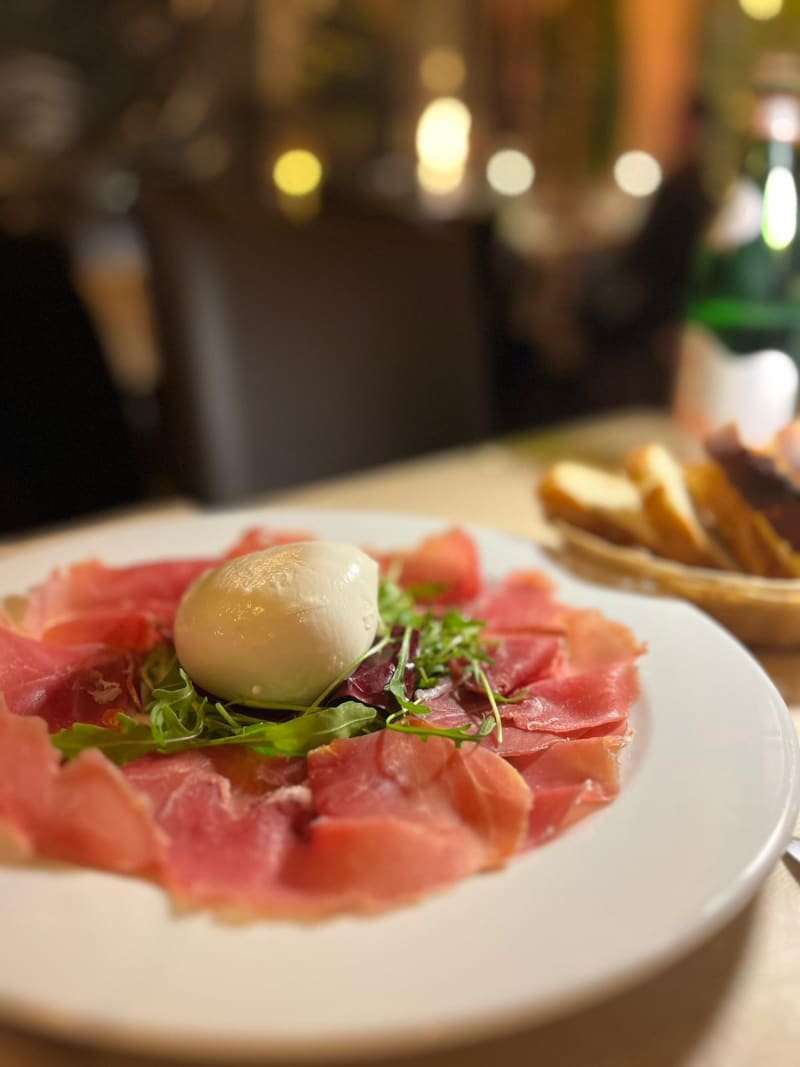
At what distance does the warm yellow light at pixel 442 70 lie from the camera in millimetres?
4730

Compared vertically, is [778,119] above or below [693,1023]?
above

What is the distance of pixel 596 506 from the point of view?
1.14 m

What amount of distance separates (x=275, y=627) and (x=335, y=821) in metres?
0.22

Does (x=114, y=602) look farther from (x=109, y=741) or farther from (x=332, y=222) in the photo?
(x=332, y=222)

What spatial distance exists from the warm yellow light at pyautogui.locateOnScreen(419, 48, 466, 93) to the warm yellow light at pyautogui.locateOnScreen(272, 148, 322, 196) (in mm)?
737

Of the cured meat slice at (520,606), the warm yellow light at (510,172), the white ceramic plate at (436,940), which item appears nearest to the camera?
the white ceramic plate at (436,940)

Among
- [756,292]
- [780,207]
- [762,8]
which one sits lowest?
[756,292]

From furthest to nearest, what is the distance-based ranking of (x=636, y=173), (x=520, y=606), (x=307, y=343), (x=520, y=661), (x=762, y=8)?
(x=636, y=173), (x=762, y=8), (x=307, y=343), (x=520, y=606), (x=520, y=661)

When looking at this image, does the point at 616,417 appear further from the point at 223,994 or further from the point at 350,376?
the point at 223,994

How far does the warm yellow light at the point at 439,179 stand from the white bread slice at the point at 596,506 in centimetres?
423

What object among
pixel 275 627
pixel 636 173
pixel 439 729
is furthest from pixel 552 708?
pixel 636 173

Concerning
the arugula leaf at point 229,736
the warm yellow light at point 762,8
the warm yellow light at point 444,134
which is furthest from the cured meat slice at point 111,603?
the warm yellow light at point 444,134

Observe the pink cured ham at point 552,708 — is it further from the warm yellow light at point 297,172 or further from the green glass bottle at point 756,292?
the warm yellow light at point 297,172

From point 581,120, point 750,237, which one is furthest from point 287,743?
point 581,120
